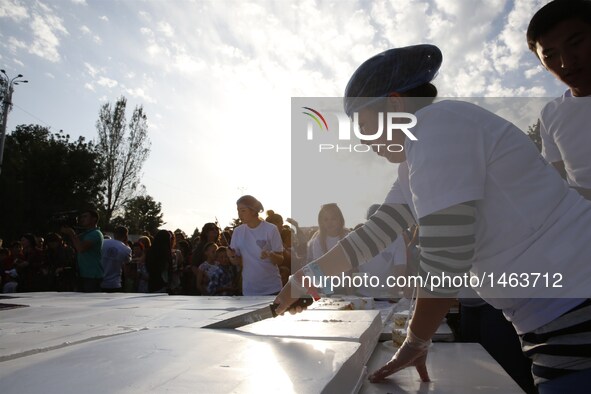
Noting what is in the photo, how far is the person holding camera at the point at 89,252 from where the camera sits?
179 inches

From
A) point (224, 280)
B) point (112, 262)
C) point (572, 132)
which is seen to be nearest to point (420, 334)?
point (572, 132)

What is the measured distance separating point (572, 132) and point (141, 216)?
34.3m

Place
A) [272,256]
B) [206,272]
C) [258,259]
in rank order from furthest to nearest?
[206,272], [258,259], [272,256]

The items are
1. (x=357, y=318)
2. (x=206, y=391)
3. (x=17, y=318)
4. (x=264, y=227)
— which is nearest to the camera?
(x=206, y=391)

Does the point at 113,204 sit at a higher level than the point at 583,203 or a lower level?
higher

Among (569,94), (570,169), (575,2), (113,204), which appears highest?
(113,204)

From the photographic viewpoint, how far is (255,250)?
11.3 ft

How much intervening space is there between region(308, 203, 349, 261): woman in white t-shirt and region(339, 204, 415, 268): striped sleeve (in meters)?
2.09

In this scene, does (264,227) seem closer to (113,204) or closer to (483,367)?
(483,367)

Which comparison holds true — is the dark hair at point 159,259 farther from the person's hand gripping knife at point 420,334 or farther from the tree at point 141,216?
the tree at point 141,216

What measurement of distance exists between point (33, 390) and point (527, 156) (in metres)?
0.96

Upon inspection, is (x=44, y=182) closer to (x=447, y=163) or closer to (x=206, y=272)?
(x=206, y=272)

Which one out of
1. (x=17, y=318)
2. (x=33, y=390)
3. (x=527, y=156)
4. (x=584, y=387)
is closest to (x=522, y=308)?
(x=584, y=387)

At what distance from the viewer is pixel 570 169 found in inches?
51.4
